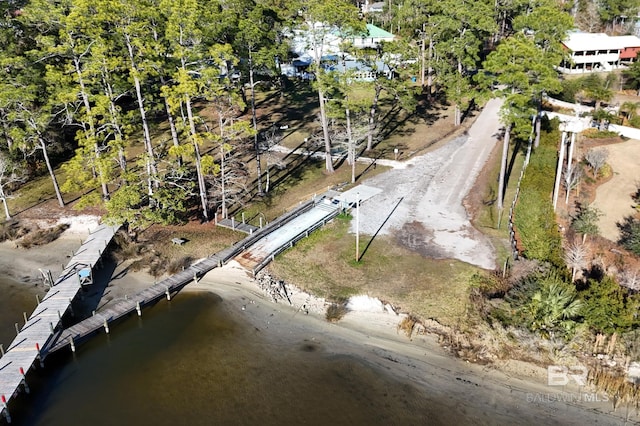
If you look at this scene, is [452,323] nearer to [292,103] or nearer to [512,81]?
[512,81]

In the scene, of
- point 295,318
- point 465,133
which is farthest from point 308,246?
point 465,133

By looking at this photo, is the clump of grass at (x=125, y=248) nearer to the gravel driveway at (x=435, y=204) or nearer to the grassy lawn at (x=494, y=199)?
the gravel driveway at (x=435, y=204)

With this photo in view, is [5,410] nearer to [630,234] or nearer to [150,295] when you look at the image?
[150,295]

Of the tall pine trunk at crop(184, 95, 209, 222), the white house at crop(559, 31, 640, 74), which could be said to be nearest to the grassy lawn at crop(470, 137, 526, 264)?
the tall pine trunk at crop(184, 95, 209, 222)

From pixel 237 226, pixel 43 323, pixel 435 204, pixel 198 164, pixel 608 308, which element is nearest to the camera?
pixel 608 308

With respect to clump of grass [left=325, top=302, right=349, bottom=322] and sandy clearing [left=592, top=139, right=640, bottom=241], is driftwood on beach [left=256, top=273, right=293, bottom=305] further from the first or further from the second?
sandy clearing [left=592, top=139, right=640, bottom=241]

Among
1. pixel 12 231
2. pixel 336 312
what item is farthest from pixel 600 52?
pixel 12 231
